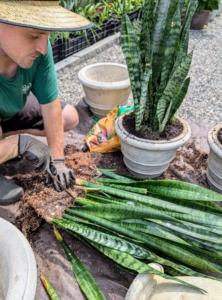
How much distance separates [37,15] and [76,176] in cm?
89

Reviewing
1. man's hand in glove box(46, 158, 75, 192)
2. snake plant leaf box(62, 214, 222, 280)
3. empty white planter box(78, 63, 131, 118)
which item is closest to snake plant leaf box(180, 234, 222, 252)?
snake plant leaf box(62, 214, 222, 280)

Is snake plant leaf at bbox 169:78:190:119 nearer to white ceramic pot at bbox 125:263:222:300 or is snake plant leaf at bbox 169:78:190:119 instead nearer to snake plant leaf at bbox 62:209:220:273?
snake plant leaf at bbox 62:209:220:273

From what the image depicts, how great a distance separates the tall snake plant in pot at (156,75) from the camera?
57.2 inches

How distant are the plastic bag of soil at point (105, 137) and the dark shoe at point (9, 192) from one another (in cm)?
57

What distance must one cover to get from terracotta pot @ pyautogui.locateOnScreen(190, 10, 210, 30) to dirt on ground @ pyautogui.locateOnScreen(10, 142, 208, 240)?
3.49m

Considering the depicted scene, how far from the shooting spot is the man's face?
108 centimetres

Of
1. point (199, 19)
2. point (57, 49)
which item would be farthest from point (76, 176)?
point (199, 19)

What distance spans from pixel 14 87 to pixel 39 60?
0.61ft

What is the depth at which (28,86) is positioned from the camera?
1.53 meters

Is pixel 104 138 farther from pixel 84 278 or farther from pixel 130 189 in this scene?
pixel 84 278

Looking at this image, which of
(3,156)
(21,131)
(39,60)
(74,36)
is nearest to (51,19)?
(39,60)

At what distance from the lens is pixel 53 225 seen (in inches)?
54.3

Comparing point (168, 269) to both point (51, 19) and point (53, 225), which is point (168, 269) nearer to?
point (53, 225)

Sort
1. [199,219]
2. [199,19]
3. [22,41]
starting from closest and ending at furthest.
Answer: [22,41], [199,219], [199,19]
